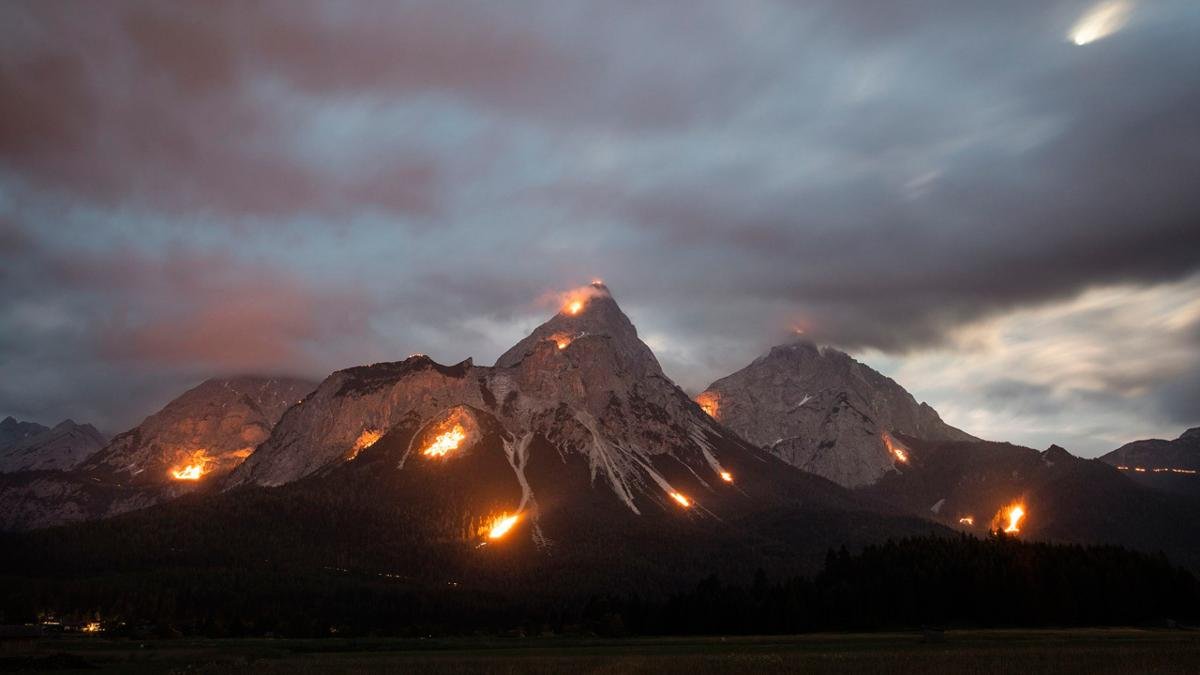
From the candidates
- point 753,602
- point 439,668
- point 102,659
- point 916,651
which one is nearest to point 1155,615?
point 753,602

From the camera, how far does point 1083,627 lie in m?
121

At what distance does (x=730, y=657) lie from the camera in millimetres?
80812

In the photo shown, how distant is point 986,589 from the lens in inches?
5576

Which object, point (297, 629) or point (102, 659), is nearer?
point (102, 659)

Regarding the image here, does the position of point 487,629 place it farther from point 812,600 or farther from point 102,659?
point 102,659

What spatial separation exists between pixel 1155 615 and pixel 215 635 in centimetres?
17093

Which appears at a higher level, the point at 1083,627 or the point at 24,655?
the point at 24,655

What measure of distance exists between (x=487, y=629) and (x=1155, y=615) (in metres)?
133

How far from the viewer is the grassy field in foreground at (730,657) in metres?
65.6

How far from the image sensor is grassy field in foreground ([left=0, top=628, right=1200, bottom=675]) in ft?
215

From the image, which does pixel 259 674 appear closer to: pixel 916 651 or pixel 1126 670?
pixel 916 651

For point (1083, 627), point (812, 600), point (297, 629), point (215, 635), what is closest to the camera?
point (1083, 627)

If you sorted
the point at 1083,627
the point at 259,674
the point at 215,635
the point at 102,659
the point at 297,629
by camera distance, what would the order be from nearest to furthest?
the point at 259,674
the point at 102,659
the point at 1083,627
the point at 215,635
the point at 297,629

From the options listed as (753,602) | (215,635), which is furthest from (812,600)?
(215,635)
